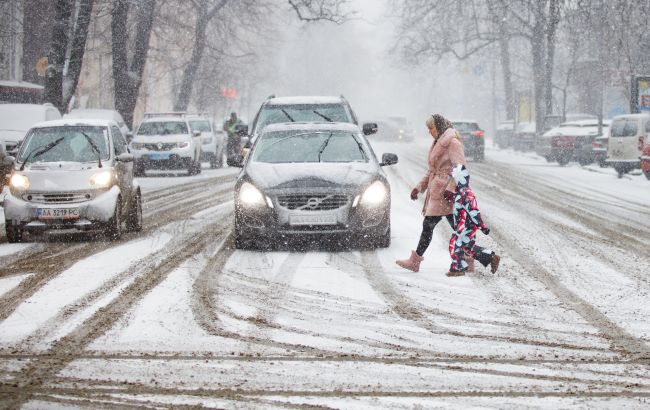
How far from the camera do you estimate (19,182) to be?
14.7 metres

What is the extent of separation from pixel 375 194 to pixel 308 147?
160 centimetres

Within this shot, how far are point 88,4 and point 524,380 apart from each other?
2550cm

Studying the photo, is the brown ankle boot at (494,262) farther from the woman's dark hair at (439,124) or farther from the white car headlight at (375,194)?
the white car headlight at (375,194)

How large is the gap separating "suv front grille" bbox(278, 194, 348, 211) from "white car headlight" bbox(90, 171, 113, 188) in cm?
278

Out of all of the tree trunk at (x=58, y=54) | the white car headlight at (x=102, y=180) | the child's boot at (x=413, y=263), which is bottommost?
the child's boot at (x=413, y=263)

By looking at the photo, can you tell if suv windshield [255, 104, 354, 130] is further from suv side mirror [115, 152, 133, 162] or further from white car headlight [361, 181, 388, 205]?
white car headlight [361, 181, 388, 205]

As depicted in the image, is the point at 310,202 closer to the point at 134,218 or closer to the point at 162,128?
the point at 134,218

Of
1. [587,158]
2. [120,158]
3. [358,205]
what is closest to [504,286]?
[358,205]

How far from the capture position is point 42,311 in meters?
9.05

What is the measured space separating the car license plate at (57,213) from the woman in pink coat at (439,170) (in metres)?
4.74

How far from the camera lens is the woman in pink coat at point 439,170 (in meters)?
11.5

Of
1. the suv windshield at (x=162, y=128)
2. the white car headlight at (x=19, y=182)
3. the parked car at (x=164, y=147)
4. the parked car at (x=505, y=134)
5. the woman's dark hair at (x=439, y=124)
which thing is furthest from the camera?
the parked car at (x=505, y=134)

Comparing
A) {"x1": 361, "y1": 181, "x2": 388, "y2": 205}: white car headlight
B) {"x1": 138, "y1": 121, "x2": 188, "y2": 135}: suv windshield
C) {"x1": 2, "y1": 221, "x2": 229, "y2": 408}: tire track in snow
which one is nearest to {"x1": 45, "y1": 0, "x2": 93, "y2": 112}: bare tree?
{"x1": 138, "y1": 121, "x2": 188, "y2": 135}: suv windshield

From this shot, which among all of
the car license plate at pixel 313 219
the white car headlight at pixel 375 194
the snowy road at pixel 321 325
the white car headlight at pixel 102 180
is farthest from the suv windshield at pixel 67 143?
the white car headlight at pixel 375 194
